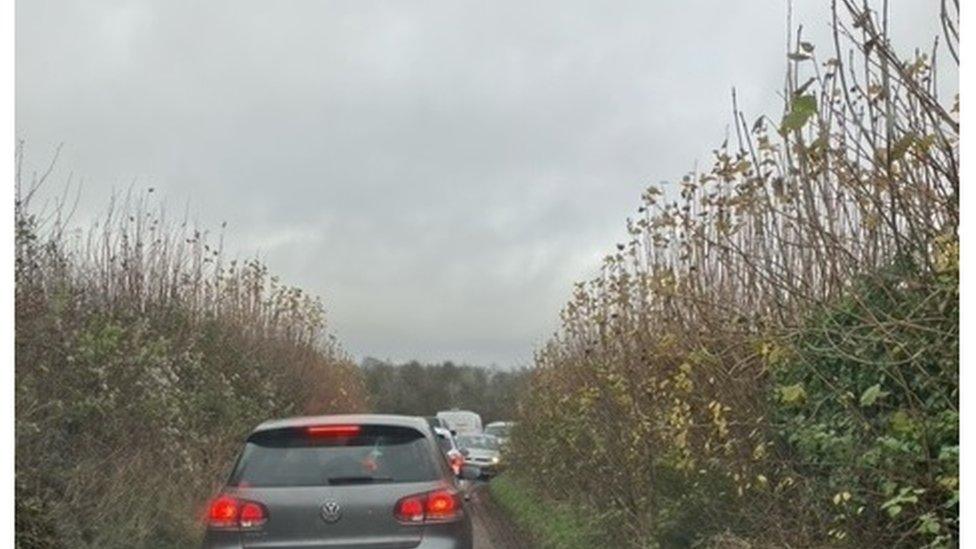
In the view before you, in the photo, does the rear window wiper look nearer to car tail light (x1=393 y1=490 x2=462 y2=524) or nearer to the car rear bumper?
car tail light (x1=393 y1=490 x2=462 y2=524)

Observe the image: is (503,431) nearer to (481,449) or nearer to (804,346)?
(481,449)

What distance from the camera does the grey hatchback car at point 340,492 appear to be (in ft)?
27.1

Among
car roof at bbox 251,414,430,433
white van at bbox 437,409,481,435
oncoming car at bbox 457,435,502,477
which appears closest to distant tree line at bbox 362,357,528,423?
white van at bbox 437,409,481,435

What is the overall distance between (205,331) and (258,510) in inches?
543

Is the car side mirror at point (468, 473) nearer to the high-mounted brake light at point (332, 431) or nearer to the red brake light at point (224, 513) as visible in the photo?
the high-mounted brake light at point (332, 431)

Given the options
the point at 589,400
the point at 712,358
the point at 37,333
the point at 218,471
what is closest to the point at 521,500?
the point at 218,471

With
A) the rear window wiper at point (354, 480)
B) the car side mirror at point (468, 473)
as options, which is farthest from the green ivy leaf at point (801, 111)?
the car side mirror at point (468, 473)

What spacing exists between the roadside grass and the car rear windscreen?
447 cm

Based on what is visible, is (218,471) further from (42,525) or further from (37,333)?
(42,525)

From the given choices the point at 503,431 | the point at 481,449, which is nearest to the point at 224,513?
the point at 503,431

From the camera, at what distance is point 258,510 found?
8.28m

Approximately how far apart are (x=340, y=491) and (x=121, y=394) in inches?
256

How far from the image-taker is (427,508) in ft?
27.4

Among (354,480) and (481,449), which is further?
(481,449)
